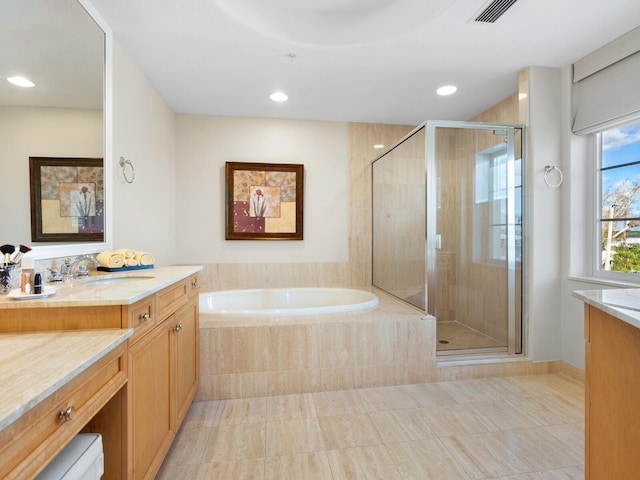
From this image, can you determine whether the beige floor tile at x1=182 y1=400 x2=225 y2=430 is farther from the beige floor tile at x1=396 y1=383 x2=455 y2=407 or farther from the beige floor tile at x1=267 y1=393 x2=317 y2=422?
the beige floor tile at x1=396 y1=383 x2=455 y2=407

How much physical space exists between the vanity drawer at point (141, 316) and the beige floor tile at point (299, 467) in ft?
2.94

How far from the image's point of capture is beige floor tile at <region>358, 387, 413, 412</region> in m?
2.07

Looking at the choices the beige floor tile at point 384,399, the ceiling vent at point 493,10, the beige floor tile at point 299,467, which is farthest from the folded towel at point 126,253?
the ceiling vent at point 493,10

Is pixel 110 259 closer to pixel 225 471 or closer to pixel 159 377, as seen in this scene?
pixel 159 377

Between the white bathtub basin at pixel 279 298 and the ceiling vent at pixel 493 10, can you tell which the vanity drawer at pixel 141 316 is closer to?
the white bathtub basin at pixel 279 298

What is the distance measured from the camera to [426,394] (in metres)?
2.23

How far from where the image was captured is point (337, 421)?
1.90 metres

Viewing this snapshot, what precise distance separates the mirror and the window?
3453 mm

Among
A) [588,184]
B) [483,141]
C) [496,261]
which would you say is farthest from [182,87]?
[588,184]

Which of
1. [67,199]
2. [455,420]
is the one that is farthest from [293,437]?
[67,199]

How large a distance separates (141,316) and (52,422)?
524mm

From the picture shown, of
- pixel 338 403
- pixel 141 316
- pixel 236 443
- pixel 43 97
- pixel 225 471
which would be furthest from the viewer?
pixel 338 403

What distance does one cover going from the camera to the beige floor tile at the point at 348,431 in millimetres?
1704

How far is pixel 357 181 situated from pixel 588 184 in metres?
2.08
